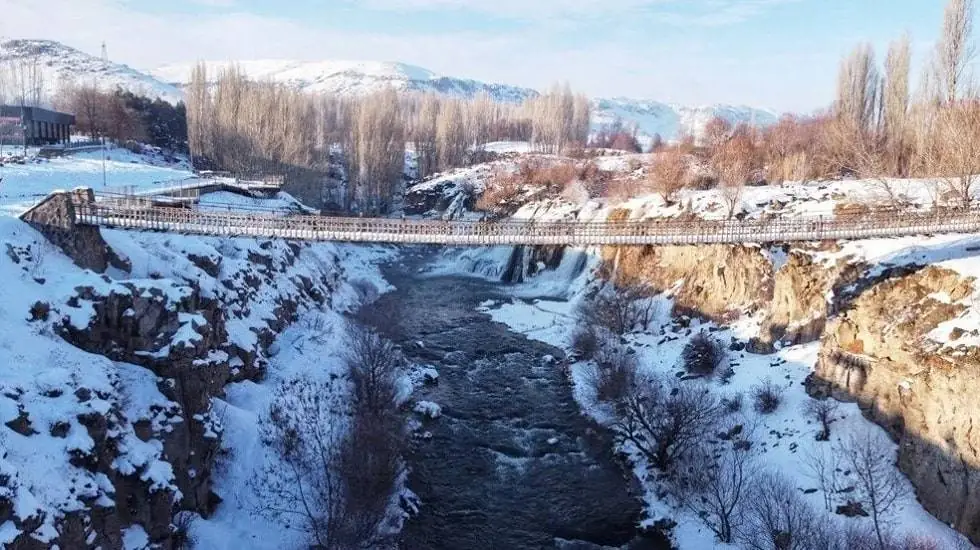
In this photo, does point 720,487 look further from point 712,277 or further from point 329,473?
point 712,277

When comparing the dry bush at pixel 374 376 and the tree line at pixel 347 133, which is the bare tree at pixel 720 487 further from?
the tree line at pixel 347 133

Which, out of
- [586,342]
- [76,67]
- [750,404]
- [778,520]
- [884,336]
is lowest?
[778,520]

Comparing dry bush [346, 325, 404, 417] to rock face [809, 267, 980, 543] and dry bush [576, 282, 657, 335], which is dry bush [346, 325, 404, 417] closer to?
dry bush [576, 282, 657, 335]

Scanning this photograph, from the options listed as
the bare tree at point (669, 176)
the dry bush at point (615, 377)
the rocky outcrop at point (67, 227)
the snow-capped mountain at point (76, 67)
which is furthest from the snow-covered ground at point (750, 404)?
the snow-capped mountain at point (76, 67)

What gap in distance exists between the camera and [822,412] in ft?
75.4

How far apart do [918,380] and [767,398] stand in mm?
5766

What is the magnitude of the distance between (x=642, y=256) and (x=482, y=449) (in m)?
21.8

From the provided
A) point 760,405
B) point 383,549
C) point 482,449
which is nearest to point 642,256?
point 760,405

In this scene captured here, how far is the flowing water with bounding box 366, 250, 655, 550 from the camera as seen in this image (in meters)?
20.9

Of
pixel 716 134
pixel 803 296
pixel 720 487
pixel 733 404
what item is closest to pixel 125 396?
pixel 720 487

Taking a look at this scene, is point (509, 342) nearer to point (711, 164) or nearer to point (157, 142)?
point (711, 164)

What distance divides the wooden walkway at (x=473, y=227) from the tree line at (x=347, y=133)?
35242 mm

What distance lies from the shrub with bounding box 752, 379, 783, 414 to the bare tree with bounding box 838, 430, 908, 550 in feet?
11.0

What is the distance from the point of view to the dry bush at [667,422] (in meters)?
23.8
